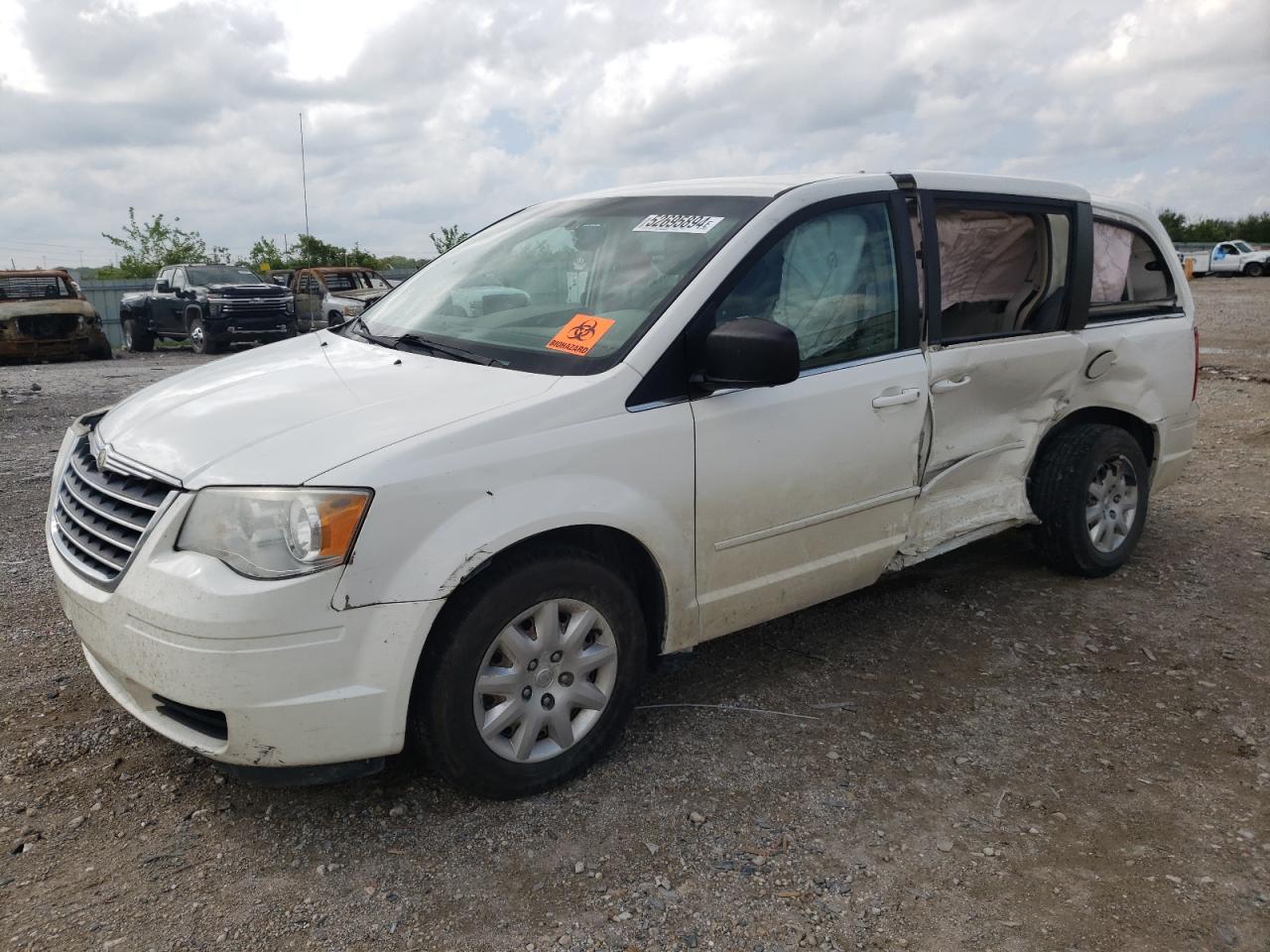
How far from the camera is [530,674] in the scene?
289 cm

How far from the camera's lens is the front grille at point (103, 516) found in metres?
2.72

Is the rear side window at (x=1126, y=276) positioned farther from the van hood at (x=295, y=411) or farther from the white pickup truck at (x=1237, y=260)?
the white pickup truck at (x=1237, y=260)

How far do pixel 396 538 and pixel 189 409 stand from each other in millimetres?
961

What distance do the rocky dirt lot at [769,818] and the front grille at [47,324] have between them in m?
14.1

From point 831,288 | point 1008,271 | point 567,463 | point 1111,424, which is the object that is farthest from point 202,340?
point 567,463

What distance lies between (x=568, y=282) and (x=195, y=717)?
1.82 m

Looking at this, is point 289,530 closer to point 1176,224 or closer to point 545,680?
point 545,680

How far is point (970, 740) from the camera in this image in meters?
3.39

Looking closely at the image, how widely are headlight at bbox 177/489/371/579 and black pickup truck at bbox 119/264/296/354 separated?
17.4m

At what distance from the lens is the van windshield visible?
319cm

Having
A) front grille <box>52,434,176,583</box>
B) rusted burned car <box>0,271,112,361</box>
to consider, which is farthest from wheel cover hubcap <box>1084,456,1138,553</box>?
rusted burned car <box>0,271,112,361</box>

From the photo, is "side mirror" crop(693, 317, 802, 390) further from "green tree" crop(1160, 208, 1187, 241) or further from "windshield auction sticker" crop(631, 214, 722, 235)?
"green tree" crop(1160, 208, 1187, 241)

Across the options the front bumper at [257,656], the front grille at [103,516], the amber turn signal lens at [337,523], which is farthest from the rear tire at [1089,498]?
the front grille at [103,516]

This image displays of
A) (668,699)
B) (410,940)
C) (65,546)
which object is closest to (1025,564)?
(668,699)
